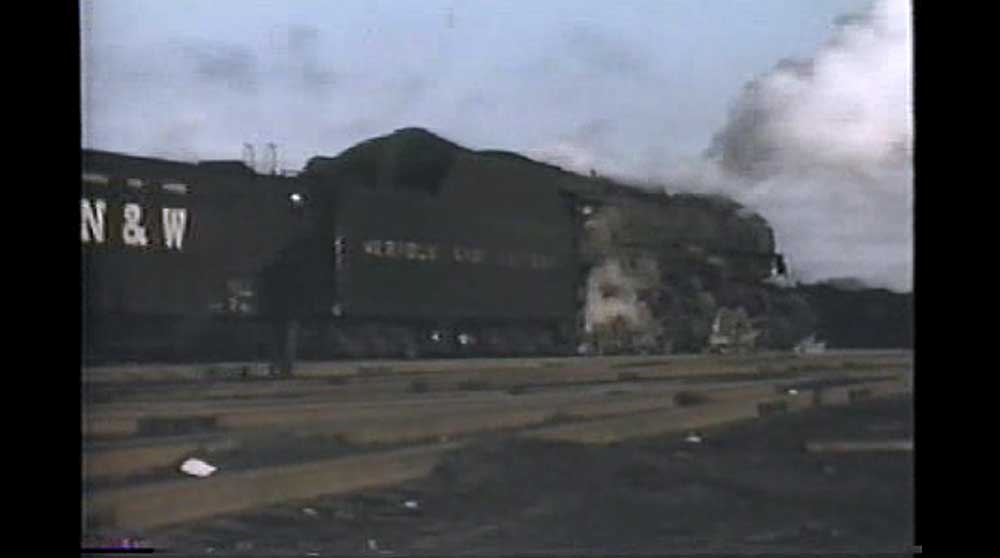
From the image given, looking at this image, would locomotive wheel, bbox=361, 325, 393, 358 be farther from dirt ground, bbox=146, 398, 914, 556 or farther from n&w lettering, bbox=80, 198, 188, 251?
n&w lettering, bbox=80, 198, 188, 251

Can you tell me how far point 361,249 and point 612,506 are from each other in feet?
1.97

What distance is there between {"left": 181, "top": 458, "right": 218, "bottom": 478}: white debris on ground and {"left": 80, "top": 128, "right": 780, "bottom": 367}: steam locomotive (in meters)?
0.17

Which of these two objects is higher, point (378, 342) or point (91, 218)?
point (91, 218)

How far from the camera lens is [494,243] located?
2.77m

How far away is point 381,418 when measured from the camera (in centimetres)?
277

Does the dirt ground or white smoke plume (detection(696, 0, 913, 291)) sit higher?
white smoke plume (detection(696, 0, 913, 291))

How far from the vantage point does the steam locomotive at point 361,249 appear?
108 inches

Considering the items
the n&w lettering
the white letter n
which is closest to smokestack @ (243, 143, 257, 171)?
the n&w lettering

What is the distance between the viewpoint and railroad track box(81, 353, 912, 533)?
9.06 ft

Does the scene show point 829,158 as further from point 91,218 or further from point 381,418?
point 91,218

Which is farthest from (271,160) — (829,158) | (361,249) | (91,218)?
(829,158)

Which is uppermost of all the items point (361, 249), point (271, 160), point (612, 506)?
point (271, 160)

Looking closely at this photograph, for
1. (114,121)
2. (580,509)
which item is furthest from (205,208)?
(580,509)

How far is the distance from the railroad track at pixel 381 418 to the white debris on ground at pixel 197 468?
0.01m
